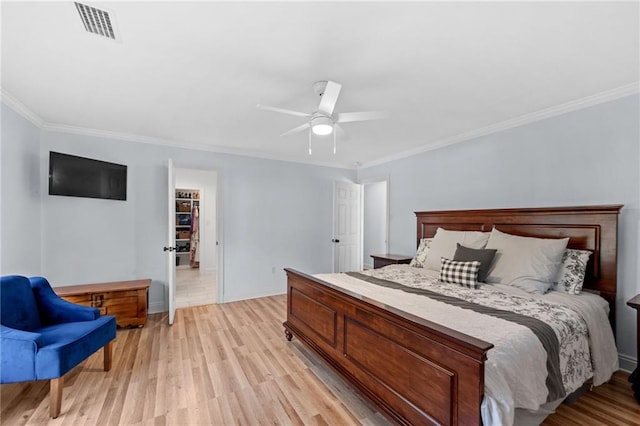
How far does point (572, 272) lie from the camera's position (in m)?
2.50

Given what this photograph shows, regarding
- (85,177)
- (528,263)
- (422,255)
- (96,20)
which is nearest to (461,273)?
(528,263)

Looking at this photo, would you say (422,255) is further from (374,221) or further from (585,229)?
(374,221)

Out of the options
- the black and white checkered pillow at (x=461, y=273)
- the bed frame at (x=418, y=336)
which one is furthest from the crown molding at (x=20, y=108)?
the black and white checkered pillow at (x=461, y=273)

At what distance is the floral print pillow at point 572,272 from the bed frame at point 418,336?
16cm

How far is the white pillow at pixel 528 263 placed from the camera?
2463mm

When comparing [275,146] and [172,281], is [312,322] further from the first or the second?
[275,146]

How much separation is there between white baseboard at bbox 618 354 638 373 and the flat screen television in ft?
18.8

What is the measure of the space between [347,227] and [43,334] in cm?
461

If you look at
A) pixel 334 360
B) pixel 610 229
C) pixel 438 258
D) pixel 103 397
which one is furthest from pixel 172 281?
pixel 610 229

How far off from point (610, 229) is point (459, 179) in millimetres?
1655

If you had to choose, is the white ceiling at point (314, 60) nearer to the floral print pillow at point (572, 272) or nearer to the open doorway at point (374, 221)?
the floral print pillow at point (572, 272)

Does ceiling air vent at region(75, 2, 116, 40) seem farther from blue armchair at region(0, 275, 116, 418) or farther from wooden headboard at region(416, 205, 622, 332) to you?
wooden headboard at region(416, 205, 622, 332)

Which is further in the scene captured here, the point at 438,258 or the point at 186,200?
the point at 186,200

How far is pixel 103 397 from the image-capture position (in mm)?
2086
